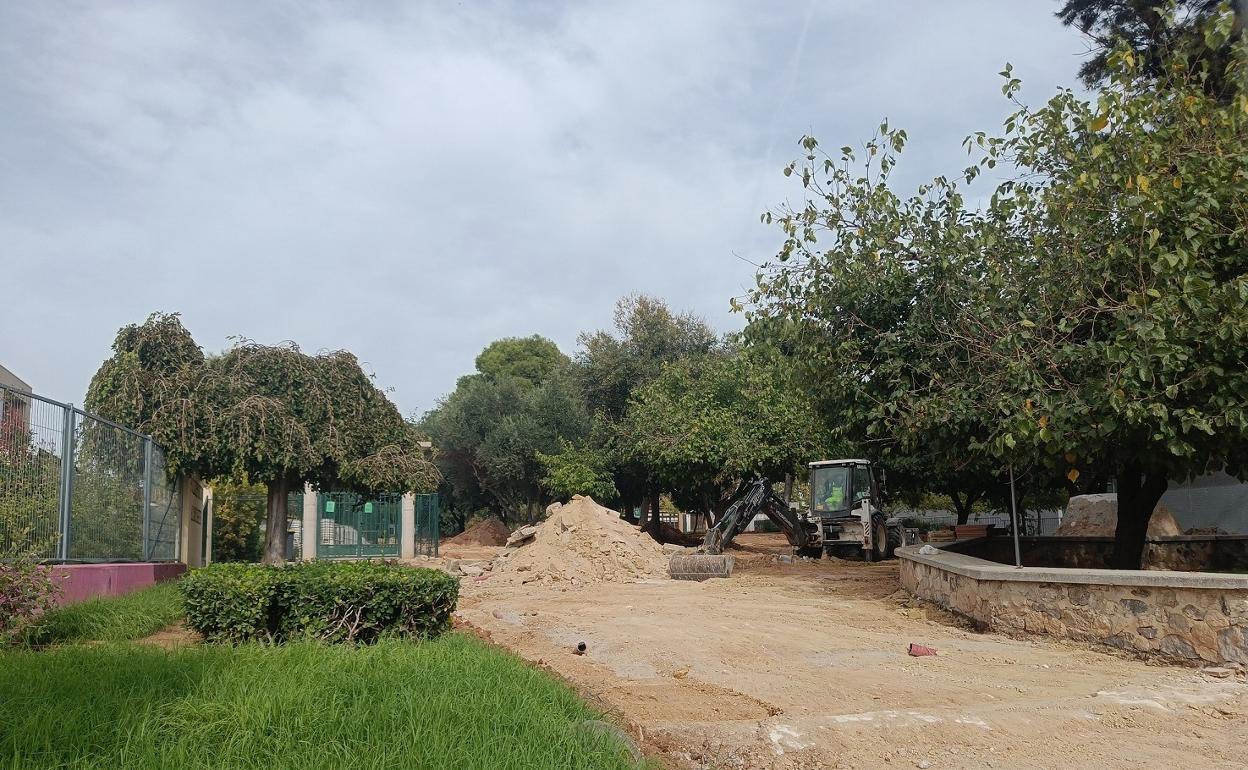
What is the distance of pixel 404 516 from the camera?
31.7 metres

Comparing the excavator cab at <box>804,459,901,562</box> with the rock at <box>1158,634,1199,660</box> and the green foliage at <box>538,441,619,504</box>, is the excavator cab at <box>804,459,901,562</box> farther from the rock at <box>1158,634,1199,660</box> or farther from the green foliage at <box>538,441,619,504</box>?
the rock at <box>1158,634,1199,660</box>

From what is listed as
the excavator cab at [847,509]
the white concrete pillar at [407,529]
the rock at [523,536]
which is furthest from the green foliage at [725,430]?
the white concrete pillar at [407,529]

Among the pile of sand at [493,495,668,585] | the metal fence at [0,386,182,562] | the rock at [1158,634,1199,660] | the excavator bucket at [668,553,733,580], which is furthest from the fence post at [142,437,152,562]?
the rock at [1158,634,1199,660]

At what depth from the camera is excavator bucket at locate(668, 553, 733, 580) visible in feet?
67.5

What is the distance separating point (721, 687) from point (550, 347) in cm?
5867

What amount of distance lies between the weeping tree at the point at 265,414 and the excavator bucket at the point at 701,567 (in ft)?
18.7

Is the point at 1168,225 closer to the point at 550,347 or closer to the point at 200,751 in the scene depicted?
the point at 200,751

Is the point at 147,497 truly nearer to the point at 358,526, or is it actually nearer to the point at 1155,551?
the point at 1155,551

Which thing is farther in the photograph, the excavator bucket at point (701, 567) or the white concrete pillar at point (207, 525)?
the white concrete pillar at point (207, 525)

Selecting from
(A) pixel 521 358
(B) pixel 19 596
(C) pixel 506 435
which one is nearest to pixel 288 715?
(B) pixel 19 596

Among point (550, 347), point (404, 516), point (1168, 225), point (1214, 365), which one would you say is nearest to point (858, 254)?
point (1168, 225)

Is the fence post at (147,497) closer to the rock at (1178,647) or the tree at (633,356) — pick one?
the rock at (1178,647)

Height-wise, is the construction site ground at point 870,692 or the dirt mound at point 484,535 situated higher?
→ the construction site ground at point 870,692

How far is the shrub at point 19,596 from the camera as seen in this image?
798 cm
